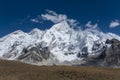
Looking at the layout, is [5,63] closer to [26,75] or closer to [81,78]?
[26,75]

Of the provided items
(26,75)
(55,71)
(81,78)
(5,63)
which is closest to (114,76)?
(81,78)

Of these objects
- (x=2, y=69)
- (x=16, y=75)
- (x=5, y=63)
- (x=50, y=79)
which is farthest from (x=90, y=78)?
(x=5, y=63)

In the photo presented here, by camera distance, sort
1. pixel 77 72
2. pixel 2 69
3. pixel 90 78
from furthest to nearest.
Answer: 1. pixel 2 69
2. pixel 77 72
3. pixel 90 78

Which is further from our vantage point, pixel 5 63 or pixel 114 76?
pixel 5 63

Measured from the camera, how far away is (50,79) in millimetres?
33656

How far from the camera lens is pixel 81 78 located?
33.4 m

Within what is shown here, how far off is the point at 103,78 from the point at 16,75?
10746mm

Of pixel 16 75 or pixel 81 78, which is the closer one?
pixel 81 78

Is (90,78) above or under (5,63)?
under

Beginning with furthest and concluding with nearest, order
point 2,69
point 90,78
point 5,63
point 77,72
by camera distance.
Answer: point 5,63 → point 2,69 → point 77,72 → point 90,78

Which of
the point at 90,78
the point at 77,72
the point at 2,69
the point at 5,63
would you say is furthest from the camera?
the point at 5,63

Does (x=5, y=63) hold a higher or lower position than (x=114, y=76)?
higher

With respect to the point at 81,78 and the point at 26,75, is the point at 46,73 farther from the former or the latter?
the point at 81,78

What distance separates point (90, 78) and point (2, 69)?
48.2 ft
